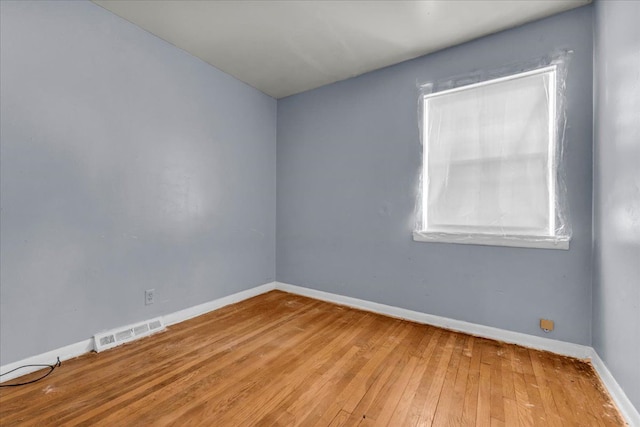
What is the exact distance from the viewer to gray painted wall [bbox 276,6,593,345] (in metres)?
1.99

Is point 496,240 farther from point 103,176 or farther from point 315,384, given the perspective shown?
point 103,176

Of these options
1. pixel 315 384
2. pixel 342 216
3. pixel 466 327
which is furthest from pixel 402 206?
pixel 315 384

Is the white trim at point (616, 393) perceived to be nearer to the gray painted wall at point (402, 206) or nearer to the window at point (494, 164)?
the gray painted wall at point (402, 206)

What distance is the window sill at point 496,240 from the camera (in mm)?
2027

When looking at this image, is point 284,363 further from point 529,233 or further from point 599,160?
point 599,160

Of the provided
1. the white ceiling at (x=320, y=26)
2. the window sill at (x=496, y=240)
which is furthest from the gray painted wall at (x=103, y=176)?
the window sill at (x=496, y=240)

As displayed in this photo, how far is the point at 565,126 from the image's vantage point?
78.8 inches

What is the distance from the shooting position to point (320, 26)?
89.0 inches

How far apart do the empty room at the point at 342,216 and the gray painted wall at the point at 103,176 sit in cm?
1

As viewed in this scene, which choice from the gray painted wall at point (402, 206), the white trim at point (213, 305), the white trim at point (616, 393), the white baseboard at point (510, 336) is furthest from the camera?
the white trim at point (213, 305)

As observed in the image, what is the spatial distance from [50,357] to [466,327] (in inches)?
127

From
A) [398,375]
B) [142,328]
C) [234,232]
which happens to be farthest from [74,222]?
[398,375]

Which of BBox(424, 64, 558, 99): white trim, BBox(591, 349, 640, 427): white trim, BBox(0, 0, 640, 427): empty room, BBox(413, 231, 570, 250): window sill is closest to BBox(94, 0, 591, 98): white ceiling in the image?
BBox(0, 0, 640, 427): empty room

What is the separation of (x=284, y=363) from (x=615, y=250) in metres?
2.21
